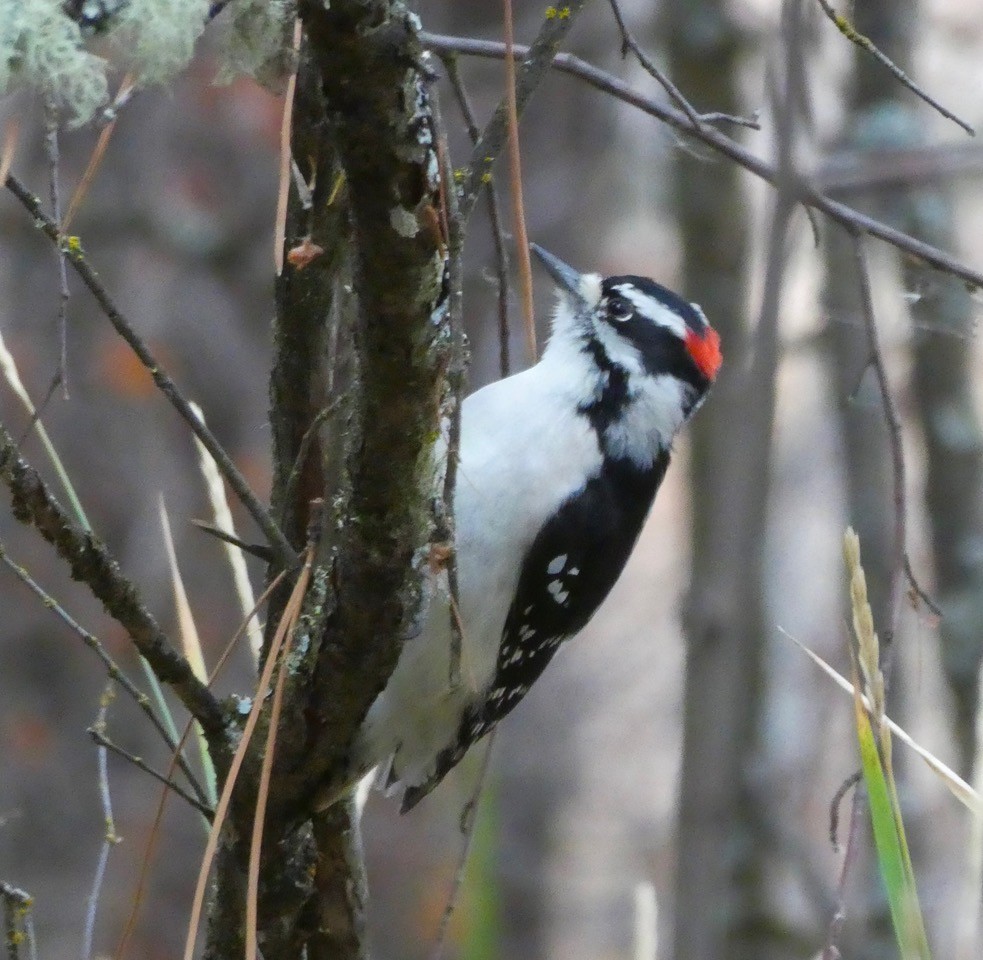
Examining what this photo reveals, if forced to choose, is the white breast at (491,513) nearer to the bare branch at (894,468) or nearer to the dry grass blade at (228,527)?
the dry grass blade at (228,527)

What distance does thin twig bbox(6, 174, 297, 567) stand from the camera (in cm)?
159

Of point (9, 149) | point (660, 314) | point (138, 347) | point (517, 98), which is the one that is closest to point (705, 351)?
point (660, 314)

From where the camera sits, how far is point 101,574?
167cm

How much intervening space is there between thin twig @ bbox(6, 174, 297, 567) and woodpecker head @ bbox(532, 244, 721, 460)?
104 centimetres

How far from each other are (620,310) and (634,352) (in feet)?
0.39

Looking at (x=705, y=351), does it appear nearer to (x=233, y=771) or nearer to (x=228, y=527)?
(x=228, y=527)

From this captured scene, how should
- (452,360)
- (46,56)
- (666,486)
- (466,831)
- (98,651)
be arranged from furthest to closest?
1. (666,486)
2. (466,831)
3. (98,651)
4. (46,56)
5. (452,360)

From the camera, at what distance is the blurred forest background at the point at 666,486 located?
3902 mm

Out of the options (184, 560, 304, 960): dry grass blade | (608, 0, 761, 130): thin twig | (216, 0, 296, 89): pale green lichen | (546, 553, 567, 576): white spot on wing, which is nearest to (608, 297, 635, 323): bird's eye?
(546, 553, 567, 576): white spot on wing

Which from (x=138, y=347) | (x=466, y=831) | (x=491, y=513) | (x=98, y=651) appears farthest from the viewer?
(x=491, y=513)

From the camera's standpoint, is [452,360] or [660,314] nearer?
[452,360]

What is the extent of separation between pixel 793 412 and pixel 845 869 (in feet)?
22.0

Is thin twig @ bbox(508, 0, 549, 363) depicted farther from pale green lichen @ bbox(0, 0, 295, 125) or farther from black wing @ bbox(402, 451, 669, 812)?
black wing @ bbox(402, 451, 669, 812)

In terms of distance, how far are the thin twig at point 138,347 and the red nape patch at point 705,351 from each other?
1.28 meters
